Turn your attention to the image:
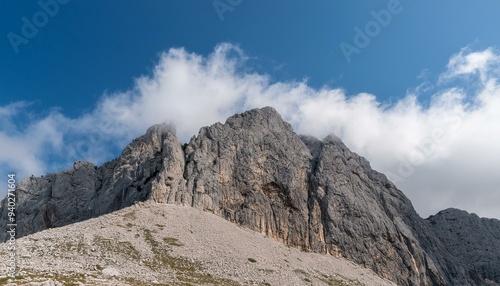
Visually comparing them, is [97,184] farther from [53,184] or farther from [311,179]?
[311,179]

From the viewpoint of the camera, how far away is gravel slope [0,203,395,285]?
232 ft

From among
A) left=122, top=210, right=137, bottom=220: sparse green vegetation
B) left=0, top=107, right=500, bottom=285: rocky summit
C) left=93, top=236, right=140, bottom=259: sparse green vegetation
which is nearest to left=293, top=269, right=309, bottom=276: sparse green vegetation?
left=0, top=107, right=500, bottom=285: rocky summit

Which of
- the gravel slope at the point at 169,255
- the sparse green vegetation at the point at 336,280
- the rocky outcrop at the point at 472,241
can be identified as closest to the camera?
the gravel slope at the point at 169,255

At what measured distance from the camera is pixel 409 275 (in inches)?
5246

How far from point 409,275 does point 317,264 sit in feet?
117

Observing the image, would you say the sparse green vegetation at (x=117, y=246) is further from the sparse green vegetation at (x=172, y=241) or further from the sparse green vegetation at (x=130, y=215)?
the sparse green vegetation at (x=130, y=215)

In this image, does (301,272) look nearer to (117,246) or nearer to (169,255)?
(169,255)

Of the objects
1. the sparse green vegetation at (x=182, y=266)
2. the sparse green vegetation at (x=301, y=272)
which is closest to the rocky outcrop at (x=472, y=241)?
the sparse green vegetation at (x=301, y=272)

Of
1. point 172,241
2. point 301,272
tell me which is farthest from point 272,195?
point 172,241

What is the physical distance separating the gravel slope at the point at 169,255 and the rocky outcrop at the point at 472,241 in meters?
57.0

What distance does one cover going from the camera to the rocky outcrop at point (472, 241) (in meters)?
157

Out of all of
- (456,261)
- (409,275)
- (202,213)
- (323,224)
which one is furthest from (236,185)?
(456,261)

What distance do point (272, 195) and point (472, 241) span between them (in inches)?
3491

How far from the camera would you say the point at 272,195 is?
14238 centimetres
